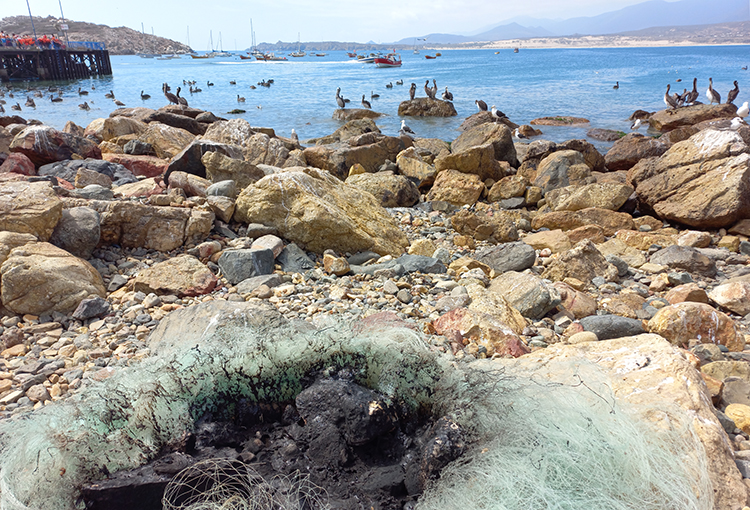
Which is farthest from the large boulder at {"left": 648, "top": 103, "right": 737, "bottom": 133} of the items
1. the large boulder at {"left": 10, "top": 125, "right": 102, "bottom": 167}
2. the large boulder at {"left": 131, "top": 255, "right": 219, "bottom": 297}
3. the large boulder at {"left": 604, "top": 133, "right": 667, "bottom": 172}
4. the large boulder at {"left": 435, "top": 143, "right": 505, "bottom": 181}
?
the large boulder at {"left": 10, "top": 125, "right": 102, "bottom": 167}

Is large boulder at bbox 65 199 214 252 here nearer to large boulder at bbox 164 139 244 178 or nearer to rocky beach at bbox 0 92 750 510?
rocky beach at bbox 0 92 750 510

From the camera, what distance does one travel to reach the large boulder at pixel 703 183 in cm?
655

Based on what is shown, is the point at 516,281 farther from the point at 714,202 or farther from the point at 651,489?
the point at 714,202

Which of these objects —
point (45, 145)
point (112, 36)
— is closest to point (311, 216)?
point (45, 145)

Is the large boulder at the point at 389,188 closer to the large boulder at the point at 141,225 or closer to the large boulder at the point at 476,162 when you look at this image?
the large boulder at the point at 476,162

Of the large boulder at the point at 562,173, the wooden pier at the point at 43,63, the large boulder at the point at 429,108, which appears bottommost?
the large boulder at the point at 562,173

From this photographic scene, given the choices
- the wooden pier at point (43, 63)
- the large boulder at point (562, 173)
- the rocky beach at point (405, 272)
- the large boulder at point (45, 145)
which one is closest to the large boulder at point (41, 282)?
the rocky beach at point (405, 272)

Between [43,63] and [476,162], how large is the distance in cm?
4885

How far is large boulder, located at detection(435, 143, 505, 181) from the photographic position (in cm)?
910

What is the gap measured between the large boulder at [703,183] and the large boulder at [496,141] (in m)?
3.19

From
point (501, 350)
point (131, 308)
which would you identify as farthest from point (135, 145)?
point (501, 350)

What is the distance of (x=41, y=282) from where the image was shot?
3613 millimetres

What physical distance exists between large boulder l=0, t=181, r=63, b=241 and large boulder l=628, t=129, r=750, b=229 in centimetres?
825

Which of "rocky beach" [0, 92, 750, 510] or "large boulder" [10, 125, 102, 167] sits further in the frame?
"large boulder" [10, 125, 102, 167]
